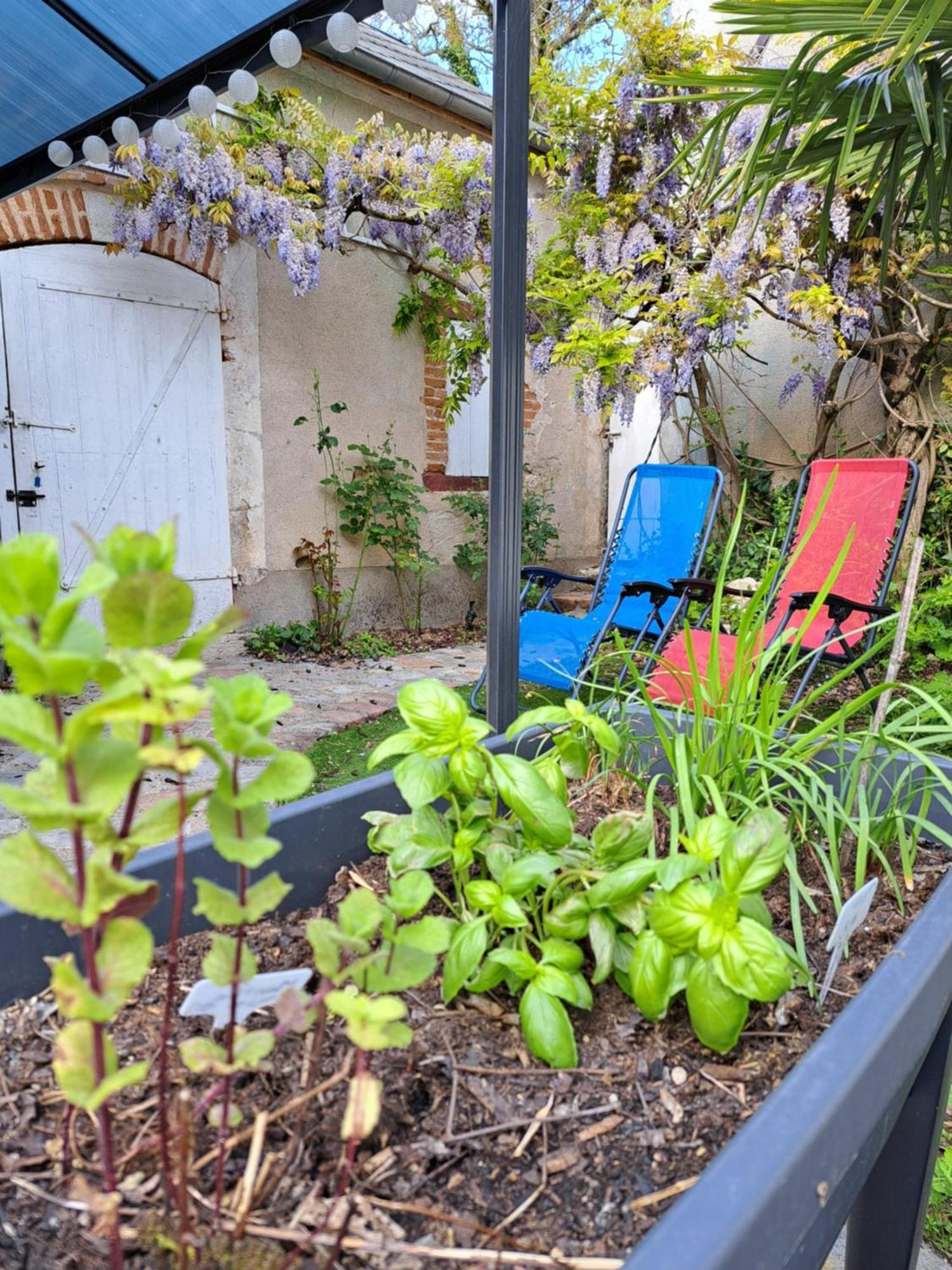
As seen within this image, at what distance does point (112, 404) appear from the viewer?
4.95 m

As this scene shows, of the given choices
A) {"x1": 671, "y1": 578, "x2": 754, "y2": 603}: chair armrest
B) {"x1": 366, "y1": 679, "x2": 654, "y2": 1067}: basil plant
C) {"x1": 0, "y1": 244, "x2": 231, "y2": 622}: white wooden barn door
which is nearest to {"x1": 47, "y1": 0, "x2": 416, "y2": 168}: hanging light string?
{"x1": 0, "y1": 244, "x2": 231, "y2": 622}: white wooden barn door

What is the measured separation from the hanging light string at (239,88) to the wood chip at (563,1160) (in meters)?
3.13

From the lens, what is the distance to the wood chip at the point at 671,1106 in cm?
70

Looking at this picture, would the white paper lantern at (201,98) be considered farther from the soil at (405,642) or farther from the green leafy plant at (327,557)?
the soil at (405,642)

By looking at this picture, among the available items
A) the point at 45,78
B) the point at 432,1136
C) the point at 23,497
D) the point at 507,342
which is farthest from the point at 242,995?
the point at 23,497

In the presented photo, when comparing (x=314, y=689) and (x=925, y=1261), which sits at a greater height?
(x=314, y=689)

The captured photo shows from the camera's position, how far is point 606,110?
16.2 ft

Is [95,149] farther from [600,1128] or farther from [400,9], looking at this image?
[600,1128]

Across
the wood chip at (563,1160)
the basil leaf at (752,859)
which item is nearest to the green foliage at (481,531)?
the basil leaf at (752,859)

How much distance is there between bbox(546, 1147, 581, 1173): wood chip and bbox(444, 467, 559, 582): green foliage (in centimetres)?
599

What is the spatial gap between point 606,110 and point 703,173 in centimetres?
196

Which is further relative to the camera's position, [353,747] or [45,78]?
[353,747]

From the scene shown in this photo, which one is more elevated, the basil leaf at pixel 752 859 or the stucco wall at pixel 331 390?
the stucco wall at pixel 331 390

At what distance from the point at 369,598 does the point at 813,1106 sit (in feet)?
19.6
